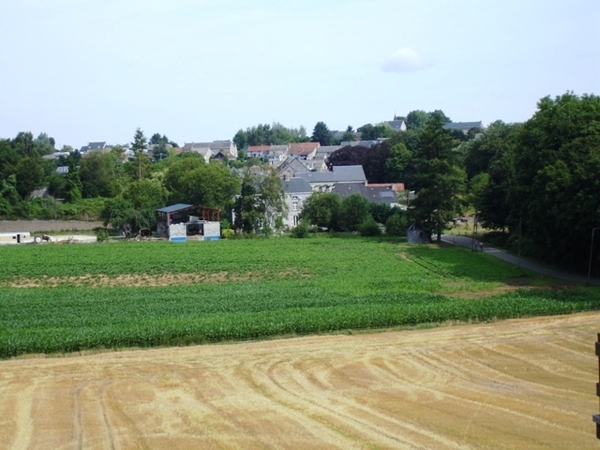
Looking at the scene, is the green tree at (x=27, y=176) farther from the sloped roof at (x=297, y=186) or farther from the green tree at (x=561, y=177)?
the green tree at (x=561, y=177)

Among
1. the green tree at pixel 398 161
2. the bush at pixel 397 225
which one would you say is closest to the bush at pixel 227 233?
the bush at pixel 397 225

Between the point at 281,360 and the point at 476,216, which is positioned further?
the point at 476,216

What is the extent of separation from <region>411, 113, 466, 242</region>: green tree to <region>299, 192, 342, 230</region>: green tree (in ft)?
44.9

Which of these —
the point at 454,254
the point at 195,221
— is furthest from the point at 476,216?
the point at 195,221

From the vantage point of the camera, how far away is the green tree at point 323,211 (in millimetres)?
73188

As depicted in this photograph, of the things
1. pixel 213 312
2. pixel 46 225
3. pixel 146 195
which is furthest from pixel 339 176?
pixel 213 312

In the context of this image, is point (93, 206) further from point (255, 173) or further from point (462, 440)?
point (462, 440)

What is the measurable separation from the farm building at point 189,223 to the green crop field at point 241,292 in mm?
7769

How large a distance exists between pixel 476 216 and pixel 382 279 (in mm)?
22206

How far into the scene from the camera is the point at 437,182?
5978 centimetres

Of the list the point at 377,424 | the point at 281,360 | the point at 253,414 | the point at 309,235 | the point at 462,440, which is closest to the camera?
the point at 462,440

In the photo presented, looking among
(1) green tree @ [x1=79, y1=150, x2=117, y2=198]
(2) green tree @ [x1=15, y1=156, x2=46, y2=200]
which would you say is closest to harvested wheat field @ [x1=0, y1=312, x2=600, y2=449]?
(2) green tree @ [x1=15, y1=156, x2=46, y2=200]

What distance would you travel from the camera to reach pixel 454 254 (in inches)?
2084

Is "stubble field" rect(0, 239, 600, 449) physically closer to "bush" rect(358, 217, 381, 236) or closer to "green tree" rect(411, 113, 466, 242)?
"green tree" rect(411, 113, 466, 242)
